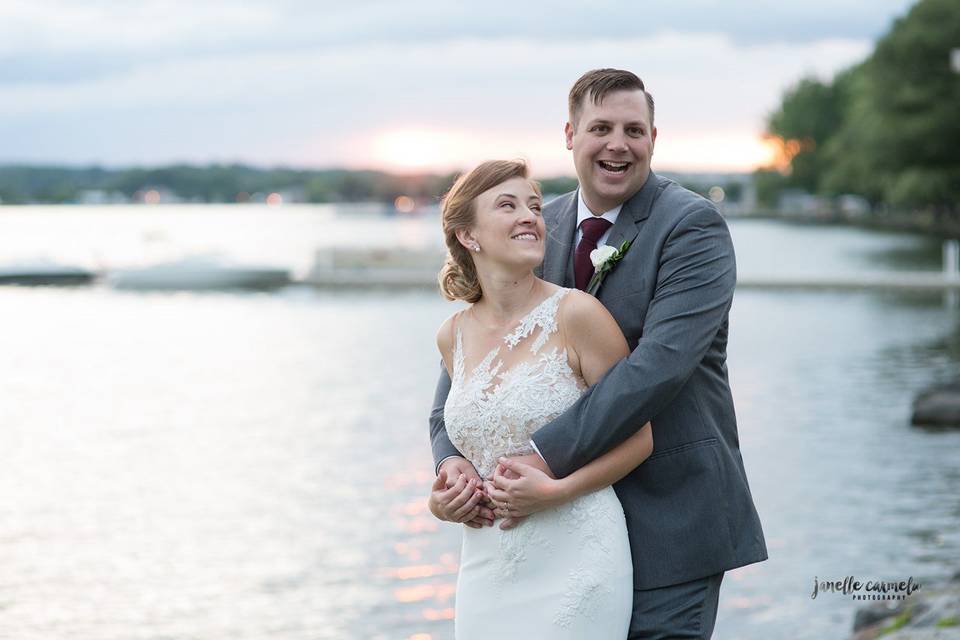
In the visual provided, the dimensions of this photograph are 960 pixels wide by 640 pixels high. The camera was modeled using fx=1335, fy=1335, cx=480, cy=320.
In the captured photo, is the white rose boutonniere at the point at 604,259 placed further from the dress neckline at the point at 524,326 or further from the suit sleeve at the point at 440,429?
the suit sleeve at the point at 440,429

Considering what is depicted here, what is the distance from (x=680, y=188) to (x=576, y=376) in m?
0.59

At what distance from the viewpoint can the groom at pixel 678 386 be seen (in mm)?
3271

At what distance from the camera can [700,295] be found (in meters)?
3.27

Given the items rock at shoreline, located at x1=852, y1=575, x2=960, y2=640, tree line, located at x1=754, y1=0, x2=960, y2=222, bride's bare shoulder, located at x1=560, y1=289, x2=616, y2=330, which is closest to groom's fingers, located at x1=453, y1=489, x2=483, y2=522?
bride's bare shoulder, located at x1=560, y1=289, x2=616, y2=330

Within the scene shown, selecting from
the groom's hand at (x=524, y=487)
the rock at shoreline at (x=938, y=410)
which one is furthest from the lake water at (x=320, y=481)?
the groom's hand at (x=524, y=487)

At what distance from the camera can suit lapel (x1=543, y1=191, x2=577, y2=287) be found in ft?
11.9

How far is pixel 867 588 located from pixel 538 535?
19.4 feet

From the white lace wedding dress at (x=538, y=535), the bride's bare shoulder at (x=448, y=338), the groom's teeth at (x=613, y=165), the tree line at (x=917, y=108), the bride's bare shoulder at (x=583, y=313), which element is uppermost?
the tree line at (x=917, y=108)

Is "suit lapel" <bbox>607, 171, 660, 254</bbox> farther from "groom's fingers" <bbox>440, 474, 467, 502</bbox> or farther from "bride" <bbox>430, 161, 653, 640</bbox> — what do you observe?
"groom's fingers" <bbox>440, 474, 467, 502</bbox>

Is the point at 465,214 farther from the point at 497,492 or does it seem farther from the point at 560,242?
the point at 497,492

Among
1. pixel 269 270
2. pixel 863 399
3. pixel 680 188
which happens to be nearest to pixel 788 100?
pixel 269 270

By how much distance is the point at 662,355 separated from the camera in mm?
3168

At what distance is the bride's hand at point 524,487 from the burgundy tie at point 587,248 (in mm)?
538

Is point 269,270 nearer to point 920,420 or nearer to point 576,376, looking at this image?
point 920,420
